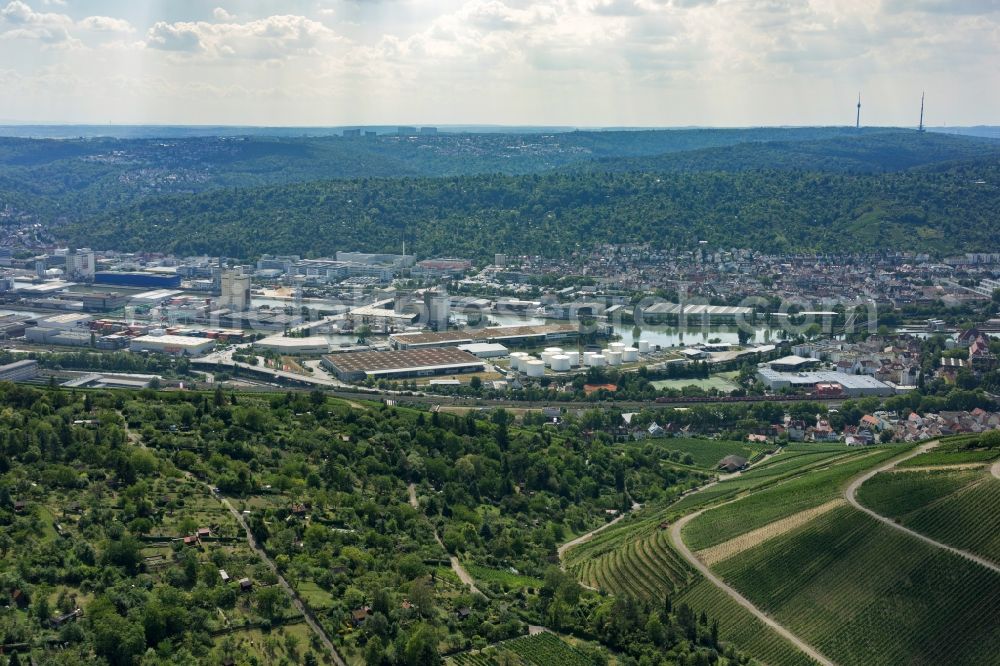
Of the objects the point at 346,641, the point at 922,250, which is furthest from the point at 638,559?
the point at 922,250

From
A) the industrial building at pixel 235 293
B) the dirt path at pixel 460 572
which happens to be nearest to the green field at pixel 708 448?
the dirt path at pixel 460 572

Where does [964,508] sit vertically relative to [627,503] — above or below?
above

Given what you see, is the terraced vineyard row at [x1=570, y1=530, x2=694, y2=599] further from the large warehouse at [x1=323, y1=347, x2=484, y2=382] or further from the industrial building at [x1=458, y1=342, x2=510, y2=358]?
the industrial building at [x1=458, y1=342, x2=510, y2=358]

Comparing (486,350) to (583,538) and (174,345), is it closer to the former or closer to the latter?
(174,345)

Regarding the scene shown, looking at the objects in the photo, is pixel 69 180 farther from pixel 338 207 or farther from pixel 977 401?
pixel 977 401

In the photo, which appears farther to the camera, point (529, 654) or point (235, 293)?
Answer: point (235, 293)

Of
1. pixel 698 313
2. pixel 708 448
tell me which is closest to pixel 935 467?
pixel 708 448
